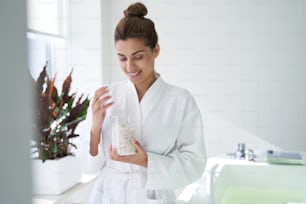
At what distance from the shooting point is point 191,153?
2.65 feet

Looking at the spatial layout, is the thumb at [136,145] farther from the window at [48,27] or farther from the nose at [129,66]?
the window at [48,27]

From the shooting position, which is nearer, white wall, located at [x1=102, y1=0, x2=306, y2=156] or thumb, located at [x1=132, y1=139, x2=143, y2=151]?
thumb, located at [x1=132, y1=139, x2=143, y2=151]

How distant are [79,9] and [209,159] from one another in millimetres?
580

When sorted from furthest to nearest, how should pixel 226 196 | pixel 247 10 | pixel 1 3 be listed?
1. pixel 226 196
2. pixel 247 10
3. pixel 1 3

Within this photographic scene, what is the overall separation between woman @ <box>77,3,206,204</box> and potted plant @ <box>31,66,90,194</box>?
0.11 meters

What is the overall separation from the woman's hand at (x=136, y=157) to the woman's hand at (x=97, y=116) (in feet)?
0.13

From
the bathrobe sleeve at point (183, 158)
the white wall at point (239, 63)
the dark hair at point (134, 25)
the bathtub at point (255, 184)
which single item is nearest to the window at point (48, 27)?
the white wall at point (239, 63)

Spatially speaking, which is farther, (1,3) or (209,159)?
(209,159)

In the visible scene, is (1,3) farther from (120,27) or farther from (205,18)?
(205,18)

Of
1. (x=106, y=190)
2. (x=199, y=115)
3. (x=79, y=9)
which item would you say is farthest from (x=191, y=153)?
(x=79, y=9)

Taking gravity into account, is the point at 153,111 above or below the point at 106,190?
above

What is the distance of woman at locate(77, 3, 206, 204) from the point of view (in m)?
0.77

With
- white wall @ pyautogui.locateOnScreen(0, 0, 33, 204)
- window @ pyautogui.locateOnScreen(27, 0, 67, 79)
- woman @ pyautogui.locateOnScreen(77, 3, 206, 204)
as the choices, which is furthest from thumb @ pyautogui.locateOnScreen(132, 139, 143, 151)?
white wall @ pyautogui.locateOnScreen(0, 0, 33, 204)

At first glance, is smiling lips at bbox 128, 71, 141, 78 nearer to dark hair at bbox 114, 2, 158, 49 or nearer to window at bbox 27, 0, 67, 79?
Answer: dark hair at bbox 114, 2, 158, 49
